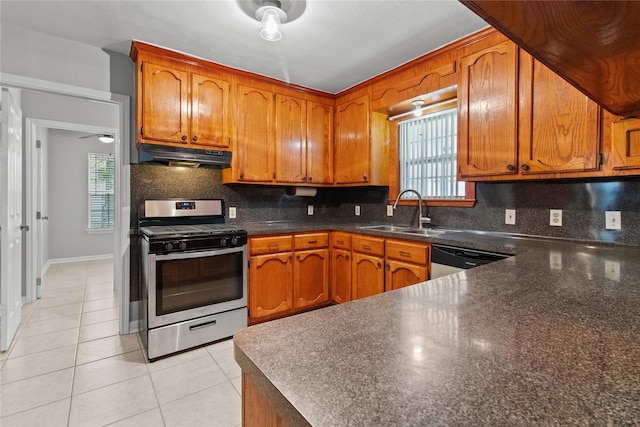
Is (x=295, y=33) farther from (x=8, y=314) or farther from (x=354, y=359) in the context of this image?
(x=8, y=314)

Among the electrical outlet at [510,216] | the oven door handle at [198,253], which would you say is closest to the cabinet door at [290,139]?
the oven door handle at [198,253]

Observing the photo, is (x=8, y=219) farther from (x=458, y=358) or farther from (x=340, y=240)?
(x=458, y=358)

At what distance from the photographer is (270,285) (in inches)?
108

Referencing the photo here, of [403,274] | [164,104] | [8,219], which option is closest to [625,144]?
[403,274]

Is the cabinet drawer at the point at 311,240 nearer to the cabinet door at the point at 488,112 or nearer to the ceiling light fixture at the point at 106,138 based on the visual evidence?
the cabinet door at the point at 488,112

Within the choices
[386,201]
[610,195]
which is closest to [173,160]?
[386,201]

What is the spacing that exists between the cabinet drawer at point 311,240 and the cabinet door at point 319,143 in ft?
2.22

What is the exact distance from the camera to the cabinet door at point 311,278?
2.87m

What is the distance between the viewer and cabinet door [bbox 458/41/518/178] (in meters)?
2.07

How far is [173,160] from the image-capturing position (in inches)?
98.8

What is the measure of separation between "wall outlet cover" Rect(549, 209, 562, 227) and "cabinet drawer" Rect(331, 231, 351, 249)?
4.96ft

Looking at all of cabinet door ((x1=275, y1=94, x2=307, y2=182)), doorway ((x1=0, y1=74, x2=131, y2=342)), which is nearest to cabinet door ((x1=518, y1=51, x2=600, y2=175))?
cabinet door ((x1=275, y1=94, x2=307, y2=182))

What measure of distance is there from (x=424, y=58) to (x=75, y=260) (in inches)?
249

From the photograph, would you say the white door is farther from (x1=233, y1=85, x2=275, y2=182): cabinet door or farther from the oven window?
(x1=233, y1=85, x2=275, y2=182): cabinet door
